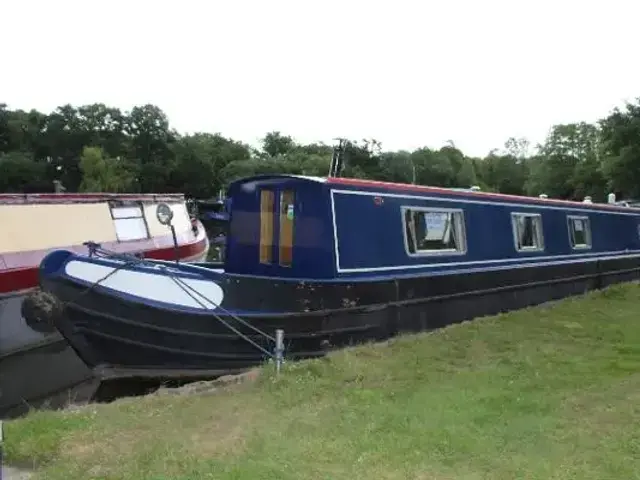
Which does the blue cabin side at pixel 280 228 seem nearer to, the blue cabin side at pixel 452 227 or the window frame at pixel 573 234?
the blue cabin side at pixel 452 227

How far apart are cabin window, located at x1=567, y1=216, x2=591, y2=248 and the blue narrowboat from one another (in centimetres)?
268

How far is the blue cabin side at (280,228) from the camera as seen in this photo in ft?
25.4

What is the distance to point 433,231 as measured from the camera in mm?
9156

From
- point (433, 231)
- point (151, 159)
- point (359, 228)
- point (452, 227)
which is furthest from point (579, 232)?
point (151, 159)

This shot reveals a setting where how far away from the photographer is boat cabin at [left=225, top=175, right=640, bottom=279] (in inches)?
307

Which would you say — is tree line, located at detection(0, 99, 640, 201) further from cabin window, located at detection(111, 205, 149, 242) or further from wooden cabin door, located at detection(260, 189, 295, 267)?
wooden cabin door, located at detection(260, 189, 295, 267)

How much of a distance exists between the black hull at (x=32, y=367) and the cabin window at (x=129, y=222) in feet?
9.36

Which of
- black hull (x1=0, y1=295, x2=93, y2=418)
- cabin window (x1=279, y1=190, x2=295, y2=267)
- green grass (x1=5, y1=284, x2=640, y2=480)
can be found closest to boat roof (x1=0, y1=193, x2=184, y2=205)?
black hull (x1=0, y1=295, x2=93, y2=418)

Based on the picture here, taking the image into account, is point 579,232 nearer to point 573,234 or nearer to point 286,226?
point 573,234

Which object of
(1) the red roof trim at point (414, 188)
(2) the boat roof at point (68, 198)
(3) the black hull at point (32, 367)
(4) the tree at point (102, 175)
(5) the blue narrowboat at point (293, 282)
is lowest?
(3) the black hull at point (32, 367)

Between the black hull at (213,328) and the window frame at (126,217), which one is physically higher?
the window frame at (126,217)

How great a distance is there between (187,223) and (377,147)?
47.5 m

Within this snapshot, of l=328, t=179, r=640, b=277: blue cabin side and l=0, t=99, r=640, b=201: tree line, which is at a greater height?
l=0, t=99, r=640, b=201: tree line

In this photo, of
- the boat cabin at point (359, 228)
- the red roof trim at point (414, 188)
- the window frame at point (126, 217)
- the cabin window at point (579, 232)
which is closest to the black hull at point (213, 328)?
the boat cabin at point (359, 228)
